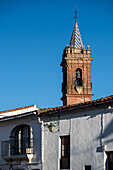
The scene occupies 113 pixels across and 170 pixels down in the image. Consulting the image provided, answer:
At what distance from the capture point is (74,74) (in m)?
51.5

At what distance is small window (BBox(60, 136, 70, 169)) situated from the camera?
19.2m

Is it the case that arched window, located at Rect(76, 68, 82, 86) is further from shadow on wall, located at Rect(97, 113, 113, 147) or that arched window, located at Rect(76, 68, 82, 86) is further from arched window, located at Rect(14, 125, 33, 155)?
shadow on wall, located at Rect(97, 113, 113, 147)

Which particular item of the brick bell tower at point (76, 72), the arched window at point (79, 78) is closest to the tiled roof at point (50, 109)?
the brick bell tower at point (76, 72)

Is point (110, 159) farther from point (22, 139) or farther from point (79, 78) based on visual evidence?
point (79, 78)

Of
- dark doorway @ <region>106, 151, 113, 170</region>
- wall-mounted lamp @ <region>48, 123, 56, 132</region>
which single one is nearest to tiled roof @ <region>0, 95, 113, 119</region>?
wall-mounted lamp @ <region>48, 123, 56, 132</region>

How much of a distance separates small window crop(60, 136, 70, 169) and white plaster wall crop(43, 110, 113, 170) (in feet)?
0.68

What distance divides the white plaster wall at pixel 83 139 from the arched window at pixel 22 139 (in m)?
1.49

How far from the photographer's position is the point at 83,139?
18.3 meters

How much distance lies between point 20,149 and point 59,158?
327 cm

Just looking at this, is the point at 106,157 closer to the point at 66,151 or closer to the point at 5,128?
the point at 66,151

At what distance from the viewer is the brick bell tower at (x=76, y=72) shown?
5034 centimetres

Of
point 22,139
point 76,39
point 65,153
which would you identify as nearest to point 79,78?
point 76,39

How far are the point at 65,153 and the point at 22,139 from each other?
360cm

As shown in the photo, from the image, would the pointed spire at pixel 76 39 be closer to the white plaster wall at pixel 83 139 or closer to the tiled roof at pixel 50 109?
the tiled roof at pixel 50 109
